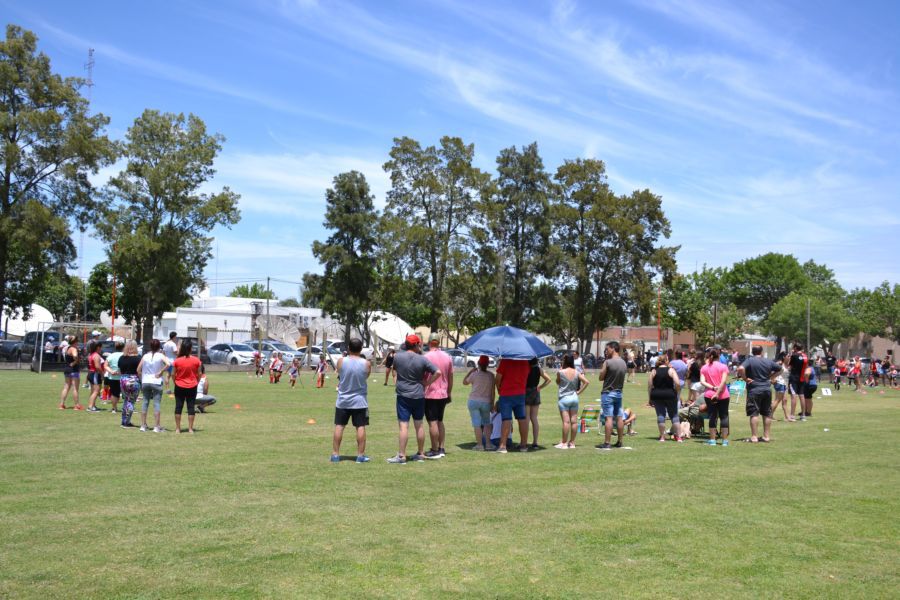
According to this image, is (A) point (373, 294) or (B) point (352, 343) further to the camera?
(A) point (373, 294)

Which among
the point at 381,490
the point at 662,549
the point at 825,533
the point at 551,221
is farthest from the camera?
the point at 551,221

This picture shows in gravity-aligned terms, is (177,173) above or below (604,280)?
above

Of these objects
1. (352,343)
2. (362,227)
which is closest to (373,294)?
(362,227)

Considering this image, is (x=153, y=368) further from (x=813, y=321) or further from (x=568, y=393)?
(x=813, y=321)

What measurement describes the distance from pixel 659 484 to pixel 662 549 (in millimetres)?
3325

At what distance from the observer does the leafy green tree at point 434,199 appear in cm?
5462

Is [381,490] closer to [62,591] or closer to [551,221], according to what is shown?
[62,591]

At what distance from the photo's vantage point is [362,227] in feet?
183

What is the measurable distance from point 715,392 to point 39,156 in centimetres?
3787

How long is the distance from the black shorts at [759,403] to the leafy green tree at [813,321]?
260 ft

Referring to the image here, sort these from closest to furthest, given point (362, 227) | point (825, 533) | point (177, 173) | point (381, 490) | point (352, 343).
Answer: point (825, 533), point (381, 490), point (352, 343), point (177, 173), point (362, 227)

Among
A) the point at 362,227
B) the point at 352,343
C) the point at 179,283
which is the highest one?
the point at 362,227

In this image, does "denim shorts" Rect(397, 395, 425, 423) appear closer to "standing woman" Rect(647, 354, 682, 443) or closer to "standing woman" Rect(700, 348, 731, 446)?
"standing woman" Rect(647, 354, 682, 443)

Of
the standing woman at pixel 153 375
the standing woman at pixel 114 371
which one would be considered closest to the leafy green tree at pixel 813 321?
the standing woman at pixel 114 371
